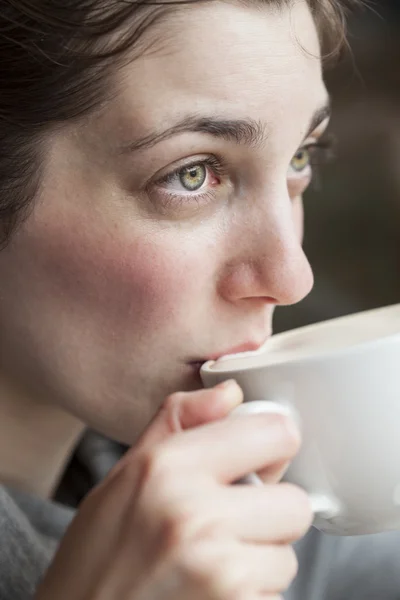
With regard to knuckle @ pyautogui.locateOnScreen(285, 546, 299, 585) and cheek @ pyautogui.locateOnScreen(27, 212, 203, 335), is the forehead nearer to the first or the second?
cheek @ pyautogui.locateOnScreen(27, 212, 203, 335)

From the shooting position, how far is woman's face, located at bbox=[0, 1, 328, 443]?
739 mm

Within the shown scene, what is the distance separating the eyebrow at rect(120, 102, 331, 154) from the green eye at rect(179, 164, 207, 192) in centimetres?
5

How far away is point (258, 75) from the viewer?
756mm

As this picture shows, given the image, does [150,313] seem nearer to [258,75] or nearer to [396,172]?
[258,75]

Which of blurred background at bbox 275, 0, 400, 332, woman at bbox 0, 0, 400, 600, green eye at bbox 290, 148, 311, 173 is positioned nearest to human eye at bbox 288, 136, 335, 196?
green eye at bbox 290, 148, 311, 173

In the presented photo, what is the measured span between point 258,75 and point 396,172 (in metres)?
1.23

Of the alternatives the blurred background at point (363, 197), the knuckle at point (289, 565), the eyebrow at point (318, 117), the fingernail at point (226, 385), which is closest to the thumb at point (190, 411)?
the fingernail at point (226, 385)

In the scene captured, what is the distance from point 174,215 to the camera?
791 millimetres

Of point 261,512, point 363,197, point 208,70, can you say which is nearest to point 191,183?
point 208,70

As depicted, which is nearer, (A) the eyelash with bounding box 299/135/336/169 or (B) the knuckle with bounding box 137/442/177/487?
(B) the knuckle with bounding box 137/442/177/487

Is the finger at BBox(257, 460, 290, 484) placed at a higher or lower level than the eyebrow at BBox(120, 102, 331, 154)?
lower

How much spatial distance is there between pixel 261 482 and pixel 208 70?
35cm

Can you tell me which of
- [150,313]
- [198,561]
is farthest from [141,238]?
[198,561]

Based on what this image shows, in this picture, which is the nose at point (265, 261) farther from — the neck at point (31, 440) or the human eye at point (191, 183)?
the neck at point (31, 440)
